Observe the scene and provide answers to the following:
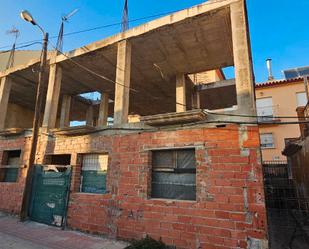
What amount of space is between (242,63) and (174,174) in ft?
10.4

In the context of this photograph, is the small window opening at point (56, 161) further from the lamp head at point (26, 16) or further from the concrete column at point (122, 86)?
the lamp head at point (26, 16)

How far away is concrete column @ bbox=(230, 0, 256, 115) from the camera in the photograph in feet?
17.0

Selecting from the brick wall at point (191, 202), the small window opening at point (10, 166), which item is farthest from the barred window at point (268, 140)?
the small window opening at point (10, 166)

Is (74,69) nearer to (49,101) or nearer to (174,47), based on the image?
(49,101)

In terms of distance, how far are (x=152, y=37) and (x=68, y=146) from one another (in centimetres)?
455

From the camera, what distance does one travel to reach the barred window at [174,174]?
5.61m

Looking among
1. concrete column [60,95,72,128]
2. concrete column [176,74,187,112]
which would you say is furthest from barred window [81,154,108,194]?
concrete column [60,95,72,128]

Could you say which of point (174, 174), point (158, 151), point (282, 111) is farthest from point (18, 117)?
point (282, 111)

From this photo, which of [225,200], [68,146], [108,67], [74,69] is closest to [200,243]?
[225,200]

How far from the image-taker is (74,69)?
30.5ft

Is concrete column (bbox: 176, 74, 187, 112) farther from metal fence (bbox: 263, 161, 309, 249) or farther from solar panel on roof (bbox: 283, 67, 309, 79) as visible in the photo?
solar panel on roof (bbox: 283, 67, 309, 79)

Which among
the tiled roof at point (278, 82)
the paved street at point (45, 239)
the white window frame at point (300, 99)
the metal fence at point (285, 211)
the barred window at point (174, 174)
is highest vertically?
the tiled roof at point (278, 82)

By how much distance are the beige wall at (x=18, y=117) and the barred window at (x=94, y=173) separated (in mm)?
8537

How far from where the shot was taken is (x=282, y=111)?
17812 mm
